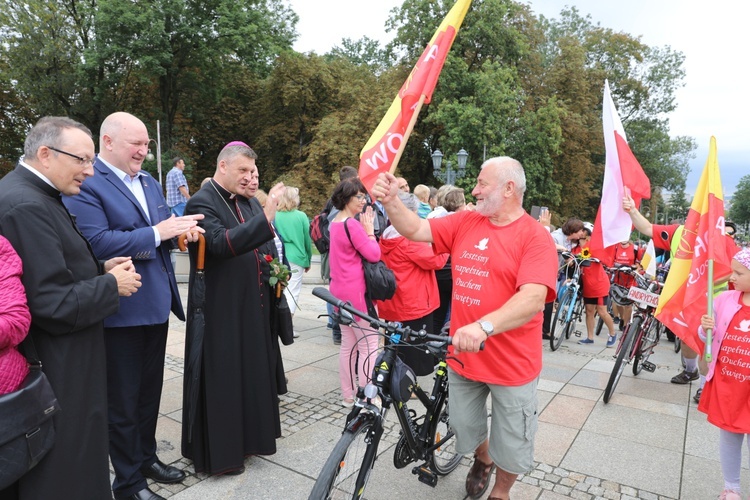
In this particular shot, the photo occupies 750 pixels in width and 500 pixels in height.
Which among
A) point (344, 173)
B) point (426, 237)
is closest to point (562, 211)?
point (344, 173)

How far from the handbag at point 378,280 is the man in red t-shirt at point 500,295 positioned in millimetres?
1410

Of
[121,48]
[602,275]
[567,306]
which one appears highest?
[121,48]

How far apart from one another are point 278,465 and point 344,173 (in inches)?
155

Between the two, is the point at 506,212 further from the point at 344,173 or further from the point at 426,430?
the point at 344,173

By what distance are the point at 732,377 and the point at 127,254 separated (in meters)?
3.56

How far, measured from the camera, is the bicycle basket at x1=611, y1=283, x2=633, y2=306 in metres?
6.31

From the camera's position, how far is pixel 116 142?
Answer: 2861mm

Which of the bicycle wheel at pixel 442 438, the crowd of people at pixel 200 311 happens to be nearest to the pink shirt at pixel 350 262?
the crowd of people at pixel 200 311

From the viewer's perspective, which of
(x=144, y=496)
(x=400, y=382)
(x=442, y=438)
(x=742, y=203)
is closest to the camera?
(x=400, y=382)

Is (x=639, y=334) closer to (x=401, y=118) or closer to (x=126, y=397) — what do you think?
(x=401, y=118)

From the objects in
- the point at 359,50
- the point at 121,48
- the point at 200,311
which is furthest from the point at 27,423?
the point at 359,50

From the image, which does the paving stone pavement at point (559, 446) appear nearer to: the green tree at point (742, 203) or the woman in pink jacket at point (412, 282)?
the woman in pink jacket at point (412, 282)

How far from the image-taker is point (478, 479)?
3.10 metres

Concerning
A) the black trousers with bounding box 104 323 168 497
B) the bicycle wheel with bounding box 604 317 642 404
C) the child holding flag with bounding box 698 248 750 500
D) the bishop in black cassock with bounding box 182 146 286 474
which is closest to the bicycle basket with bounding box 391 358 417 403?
the bishop in black cassock with bounding box 182 146 286 474
